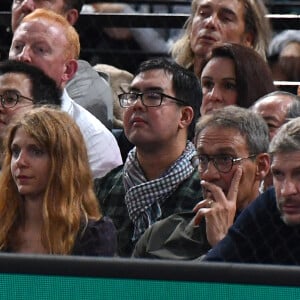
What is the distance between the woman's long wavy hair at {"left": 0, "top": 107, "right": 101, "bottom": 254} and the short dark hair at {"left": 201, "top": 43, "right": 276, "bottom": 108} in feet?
3.13

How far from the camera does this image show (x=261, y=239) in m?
3.96

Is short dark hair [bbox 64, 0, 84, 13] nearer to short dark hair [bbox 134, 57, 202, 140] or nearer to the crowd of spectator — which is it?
the crowd of spectator

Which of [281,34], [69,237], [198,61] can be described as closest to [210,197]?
[69,237]

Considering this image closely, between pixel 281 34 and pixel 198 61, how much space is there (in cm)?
92

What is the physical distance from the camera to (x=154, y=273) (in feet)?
9.50

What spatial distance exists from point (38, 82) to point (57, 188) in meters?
0.98

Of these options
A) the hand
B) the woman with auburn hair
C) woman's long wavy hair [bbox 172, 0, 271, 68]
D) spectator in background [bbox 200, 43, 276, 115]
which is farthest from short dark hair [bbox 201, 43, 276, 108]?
the woman with auburn hair

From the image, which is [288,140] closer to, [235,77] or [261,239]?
[261,239]

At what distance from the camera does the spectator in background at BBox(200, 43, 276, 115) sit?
5082mm

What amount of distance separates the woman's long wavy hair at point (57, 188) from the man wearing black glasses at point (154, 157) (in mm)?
393

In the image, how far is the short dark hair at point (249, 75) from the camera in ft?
16.6

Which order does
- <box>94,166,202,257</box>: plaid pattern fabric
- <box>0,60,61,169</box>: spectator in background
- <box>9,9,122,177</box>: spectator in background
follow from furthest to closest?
<box>9,9,122,177</box>: spectator in background, <box>0,60,61,169</box>: spectator in background, <box>94,166,202,257</box>: plaid pattern fabric

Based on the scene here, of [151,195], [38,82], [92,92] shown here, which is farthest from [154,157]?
[92,92]

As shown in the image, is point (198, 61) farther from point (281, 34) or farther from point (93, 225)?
point (93, 225)
